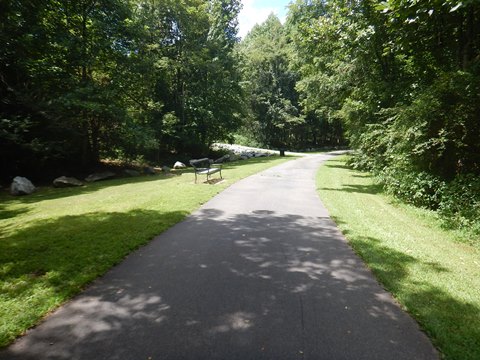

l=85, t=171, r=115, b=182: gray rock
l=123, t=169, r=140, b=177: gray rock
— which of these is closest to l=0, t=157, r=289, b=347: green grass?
l=85, t=171, r=115, b=182: gray rock

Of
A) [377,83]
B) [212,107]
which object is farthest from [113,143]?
[377,83]

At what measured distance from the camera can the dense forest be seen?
30.5 feet

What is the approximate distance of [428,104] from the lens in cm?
955

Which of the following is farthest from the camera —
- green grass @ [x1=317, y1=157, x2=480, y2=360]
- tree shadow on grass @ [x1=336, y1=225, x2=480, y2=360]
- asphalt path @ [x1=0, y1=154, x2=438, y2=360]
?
green grass @ [x1=317, y1=157, x2=480, y2=360]

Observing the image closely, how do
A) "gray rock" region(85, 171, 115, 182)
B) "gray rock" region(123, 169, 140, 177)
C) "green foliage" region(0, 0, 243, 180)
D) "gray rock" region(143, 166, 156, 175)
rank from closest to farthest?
"green foliage" region(0, 0, 243, 180) → "gray rock" region(85, 171, 115, 182) → "gray rock" region(123, 169, 140, 177) → "gray rock" region(143, 166, 156, 175)

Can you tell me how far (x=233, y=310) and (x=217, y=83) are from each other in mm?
28606

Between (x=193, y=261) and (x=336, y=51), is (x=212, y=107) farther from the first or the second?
(x=193, y=261)

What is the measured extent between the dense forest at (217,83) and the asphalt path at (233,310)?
5.36 m

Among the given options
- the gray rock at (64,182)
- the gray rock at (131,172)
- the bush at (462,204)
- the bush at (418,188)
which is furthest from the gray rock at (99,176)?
the bush at (462,204)

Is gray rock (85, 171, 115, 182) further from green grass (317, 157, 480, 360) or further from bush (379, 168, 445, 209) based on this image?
bush (379, 168, 445, 209)

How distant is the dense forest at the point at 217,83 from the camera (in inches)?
366

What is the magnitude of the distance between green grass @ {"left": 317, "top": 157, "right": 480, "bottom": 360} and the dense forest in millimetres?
1334

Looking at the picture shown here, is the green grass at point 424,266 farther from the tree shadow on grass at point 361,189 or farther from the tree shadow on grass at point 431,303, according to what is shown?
the tree shadow on grass at point 361,189

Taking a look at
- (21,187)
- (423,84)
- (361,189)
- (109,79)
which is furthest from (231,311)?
(109,79)
